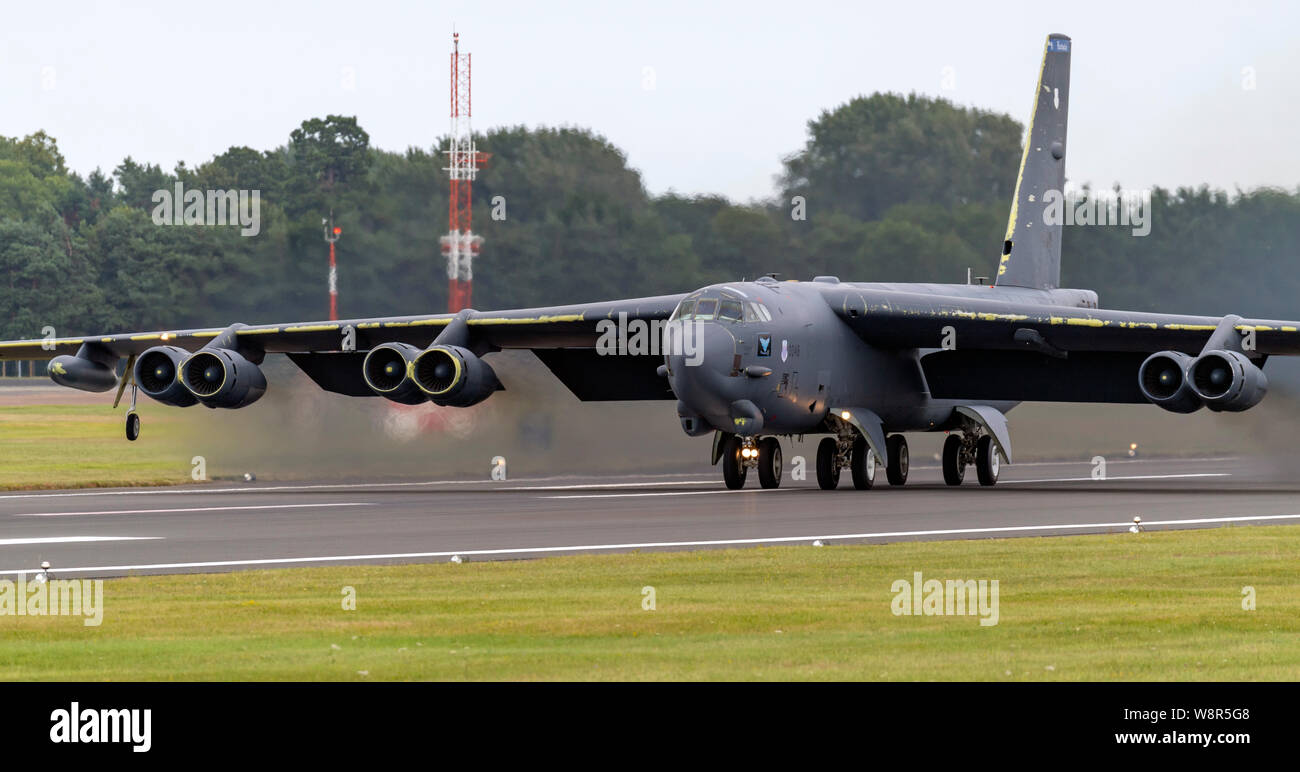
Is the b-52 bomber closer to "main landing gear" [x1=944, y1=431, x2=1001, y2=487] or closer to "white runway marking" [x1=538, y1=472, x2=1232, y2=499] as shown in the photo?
"main landing gear" [x1=944, y1=431, x2=1001, y2=487]

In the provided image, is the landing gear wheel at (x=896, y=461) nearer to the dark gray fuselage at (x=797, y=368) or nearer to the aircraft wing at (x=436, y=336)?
the dark gray fuselage at (x=797, y=368)

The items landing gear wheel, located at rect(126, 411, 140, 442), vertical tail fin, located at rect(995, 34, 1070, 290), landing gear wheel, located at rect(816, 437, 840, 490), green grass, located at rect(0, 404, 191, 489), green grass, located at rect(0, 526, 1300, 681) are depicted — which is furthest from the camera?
vertical tail fin, located at rect(995, 34, 1070, 290)

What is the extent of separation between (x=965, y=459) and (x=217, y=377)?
47.1 feet

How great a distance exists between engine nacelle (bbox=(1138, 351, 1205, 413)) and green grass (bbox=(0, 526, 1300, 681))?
10.6 m

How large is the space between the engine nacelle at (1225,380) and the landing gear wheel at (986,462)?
6327mm

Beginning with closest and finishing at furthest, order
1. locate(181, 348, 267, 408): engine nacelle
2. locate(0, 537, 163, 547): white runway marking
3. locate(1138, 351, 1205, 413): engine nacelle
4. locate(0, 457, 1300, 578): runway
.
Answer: locate(0, 457, 1300, 578): runway
locate(0, 537, 163, 547): white runway marking
locate(1138, 351, 1205, 413): engine nacelle
locate(181, 348, 267, 408): engine nacelle

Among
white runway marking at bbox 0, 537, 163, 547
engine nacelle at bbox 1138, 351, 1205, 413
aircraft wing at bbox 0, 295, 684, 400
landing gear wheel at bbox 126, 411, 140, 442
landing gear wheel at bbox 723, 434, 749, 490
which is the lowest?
white runway marking at bbox 0, 537, 163, 547

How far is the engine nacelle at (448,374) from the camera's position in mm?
32250

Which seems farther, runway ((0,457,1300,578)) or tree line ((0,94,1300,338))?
tree line ((0,94,1300,338))

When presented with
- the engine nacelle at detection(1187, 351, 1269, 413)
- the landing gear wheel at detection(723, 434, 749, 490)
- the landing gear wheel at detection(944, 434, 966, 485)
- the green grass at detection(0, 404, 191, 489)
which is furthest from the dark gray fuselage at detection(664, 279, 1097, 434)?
the green grass at detection(0, 404, 191, 489)

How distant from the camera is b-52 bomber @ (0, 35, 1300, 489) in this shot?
2983cm

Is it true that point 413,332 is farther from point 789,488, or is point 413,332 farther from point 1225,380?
point 1225,380

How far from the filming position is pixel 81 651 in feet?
40.9

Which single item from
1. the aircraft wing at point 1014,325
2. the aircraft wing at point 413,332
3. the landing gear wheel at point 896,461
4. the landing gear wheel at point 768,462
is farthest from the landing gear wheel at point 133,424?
the landing gear wheel at point 896,461
